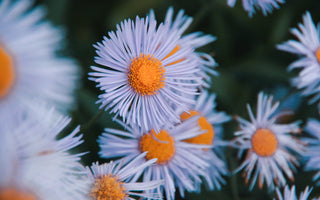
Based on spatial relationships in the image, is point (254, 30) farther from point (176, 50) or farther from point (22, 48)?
point (22, 48)

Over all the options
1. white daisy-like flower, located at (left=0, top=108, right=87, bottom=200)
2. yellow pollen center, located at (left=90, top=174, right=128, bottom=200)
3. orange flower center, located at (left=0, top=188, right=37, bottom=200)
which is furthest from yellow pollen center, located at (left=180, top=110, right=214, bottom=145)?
orange flower center, located at (left=0, top=188, right=37, bottom=200)

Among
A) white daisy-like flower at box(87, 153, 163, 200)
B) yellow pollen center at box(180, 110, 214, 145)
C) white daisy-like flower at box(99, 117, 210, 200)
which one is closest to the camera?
white daisy-like flower at box(87, 153, 163, 200)

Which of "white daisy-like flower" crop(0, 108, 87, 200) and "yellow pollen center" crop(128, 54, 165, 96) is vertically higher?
"yellow pollen center" crop(128, 54, 165, 96)

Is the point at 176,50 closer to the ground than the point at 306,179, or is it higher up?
higher up

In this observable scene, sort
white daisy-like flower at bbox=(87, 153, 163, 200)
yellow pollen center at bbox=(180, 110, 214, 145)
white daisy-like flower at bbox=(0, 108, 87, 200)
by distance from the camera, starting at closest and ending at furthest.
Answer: white daisy-like flower at bbox=(0, 108, 87, 200), white daisy-like flower at bbox=(87, 153, 163, 200), yellow pollen center at bbox=(180, 110, 214, 145)

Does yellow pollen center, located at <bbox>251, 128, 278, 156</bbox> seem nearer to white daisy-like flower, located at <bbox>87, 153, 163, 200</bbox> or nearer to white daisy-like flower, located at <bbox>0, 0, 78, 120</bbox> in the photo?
white daisy-like flower, located at <bbox>87, 153, 163, 200</bbox>

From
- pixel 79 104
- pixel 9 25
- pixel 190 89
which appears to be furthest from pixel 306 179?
pixel 9 25

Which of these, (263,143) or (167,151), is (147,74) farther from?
(263,143)

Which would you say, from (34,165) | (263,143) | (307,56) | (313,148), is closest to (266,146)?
(263,143)
